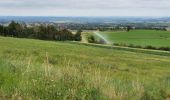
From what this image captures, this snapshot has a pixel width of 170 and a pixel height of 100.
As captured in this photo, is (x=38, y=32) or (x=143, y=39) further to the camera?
(x=143, y=39)

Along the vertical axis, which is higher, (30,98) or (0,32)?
(30,98)

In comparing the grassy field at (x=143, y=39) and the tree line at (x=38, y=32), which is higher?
the tree line at (x=38, y=32)

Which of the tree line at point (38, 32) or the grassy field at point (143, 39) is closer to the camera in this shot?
the tree line at point (38, 32)

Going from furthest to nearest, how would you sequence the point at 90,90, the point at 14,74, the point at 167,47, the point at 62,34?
the point at 62,34
the point at 167,47
the point at 14,74
the point at 90,90

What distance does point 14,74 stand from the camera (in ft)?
28.0

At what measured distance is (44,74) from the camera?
8.67 m

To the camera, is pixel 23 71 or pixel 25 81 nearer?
pixel 25 81

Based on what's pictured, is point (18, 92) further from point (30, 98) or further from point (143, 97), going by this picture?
point (143, 97)

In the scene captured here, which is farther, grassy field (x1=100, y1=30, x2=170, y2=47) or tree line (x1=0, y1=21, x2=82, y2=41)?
grassy field (x1=100, y1=30, x2=170, y2=47)

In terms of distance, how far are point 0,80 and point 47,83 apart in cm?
88

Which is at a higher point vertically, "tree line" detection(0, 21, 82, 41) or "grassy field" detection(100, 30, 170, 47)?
"tree line" detection(0, 21, 82, 41)

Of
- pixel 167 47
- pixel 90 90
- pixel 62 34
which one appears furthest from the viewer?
pixel 62 34

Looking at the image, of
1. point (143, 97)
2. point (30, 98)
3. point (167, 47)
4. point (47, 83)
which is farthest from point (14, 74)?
Result: point (167, 47)

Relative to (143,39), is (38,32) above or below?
above
